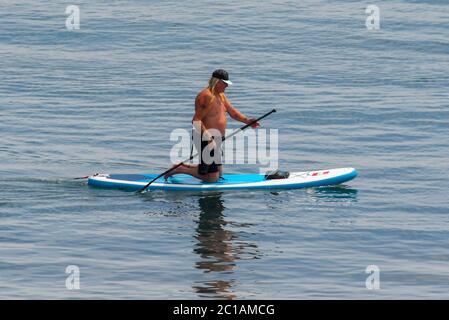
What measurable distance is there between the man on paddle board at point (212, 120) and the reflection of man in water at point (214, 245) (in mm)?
564

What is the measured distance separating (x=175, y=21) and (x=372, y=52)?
7.26 m

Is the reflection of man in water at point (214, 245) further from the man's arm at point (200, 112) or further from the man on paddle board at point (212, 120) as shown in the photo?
the man's arm at point (200, 112)

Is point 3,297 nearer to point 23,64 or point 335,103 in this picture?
point 335,103

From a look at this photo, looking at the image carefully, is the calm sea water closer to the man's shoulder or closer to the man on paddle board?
the man on paddle board

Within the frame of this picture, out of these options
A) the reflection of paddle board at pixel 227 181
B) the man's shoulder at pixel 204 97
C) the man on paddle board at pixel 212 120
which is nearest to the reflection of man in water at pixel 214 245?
the reflection of paddle board at pixel 227 181

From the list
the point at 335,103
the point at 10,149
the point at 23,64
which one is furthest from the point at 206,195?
the point at 23,64

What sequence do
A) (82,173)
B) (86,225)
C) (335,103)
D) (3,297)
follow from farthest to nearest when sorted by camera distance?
(335,103) < (82,173) < (86,225) < (3,297)

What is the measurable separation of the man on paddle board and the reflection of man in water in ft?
1.85

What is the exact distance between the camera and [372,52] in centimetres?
3888

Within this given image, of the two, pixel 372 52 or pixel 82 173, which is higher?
pixel 372 52

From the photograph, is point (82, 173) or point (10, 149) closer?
point (82, 173)

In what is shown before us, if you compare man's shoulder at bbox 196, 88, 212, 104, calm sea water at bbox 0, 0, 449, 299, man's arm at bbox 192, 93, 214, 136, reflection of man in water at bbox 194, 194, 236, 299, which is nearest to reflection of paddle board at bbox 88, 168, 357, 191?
calm sea water at bbox 0, 0, 449, 299

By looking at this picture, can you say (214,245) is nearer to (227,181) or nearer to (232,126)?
(227,181)

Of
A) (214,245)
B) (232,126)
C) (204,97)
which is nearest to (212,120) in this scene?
(204,97)
